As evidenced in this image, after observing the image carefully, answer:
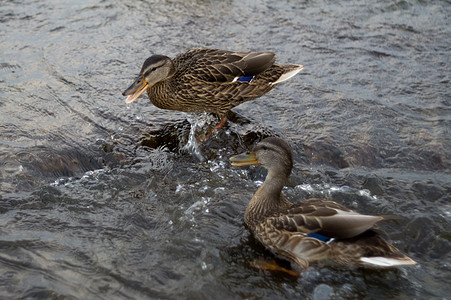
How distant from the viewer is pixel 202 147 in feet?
20.2

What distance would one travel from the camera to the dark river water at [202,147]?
13.9 feet

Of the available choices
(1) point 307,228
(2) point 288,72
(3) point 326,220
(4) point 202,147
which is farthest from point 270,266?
(2) point 288,72

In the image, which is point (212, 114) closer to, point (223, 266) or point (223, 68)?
point (223, 68)

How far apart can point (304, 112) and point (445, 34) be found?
364 centimetres

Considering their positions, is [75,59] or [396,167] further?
[75,59]

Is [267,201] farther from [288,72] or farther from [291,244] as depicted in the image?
[288,72]

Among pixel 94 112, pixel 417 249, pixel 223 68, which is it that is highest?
pixel 223 68

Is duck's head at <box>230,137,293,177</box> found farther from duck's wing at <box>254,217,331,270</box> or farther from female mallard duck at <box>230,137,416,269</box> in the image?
duck's wing at <box>254,217,331,270</box>

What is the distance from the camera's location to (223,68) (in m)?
6.38

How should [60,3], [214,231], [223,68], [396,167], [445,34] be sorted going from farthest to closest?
[60,3] → [445,34] → [223,68] → [396,167] → [214,231]

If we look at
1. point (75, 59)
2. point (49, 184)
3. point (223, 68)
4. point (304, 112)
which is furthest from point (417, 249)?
point (75, 59)

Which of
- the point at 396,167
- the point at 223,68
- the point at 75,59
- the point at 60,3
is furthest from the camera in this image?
the point at 60,3

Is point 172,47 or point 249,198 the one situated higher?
point 172,47

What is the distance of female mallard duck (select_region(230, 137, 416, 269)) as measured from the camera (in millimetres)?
4238
